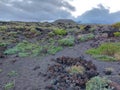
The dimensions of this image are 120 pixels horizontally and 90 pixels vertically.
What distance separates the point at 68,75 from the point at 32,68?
386 centimetres

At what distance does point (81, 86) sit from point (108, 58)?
246 inches

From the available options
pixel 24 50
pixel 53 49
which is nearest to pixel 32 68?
pixel 53 49

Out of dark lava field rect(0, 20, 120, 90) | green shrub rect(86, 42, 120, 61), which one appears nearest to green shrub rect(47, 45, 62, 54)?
dark lava field rect(0, 20, 120, 90)

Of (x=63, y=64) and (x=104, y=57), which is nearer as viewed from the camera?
(x=63, y=64)

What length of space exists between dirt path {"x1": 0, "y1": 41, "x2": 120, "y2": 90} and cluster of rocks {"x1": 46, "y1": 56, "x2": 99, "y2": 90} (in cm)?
51

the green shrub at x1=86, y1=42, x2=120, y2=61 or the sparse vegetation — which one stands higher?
the green shrub at x1=86, y1=42, x2=120, y2=61

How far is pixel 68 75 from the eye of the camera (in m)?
17.7

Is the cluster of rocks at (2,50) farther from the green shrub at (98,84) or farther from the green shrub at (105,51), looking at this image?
the green shrub at (98,84)

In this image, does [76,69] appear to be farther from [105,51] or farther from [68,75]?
[105,51]

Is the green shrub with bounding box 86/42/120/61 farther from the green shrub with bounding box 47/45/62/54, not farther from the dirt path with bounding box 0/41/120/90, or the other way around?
the green shrub with bounding box 47/45/62/54

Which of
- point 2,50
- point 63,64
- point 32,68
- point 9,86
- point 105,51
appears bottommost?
point 9,86

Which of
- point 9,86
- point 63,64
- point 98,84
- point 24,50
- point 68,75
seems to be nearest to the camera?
point 98,84

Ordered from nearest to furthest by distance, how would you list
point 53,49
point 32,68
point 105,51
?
point 32,68 → point 105,51 → point 53,49

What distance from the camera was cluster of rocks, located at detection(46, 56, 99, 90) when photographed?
16.5 metres
